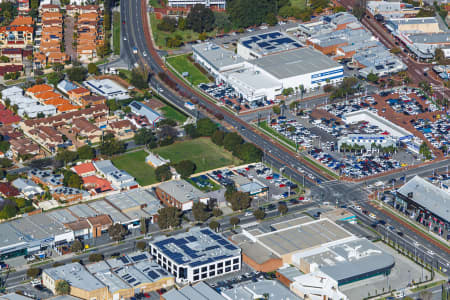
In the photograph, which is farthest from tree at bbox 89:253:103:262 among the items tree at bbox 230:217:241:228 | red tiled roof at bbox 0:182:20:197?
red tiled roof at bbox 0:182:20:197

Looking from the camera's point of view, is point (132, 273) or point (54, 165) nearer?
point (132, 273)

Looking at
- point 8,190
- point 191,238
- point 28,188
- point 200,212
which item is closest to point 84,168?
point 28,188

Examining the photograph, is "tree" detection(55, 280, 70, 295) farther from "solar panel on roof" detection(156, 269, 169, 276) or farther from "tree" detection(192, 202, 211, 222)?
"tree" detection(192, 202, 211, 222)

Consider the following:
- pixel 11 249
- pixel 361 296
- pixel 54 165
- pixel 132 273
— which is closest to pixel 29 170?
pixel 54 165

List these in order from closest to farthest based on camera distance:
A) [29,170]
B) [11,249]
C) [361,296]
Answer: [361,296] → [11,249] → [29,170]

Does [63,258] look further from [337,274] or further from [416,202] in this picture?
[416,202]

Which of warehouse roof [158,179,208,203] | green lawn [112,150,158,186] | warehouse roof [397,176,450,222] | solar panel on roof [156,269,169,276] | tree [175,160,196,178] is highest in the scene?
warehouse roof [397,176,450,222]
